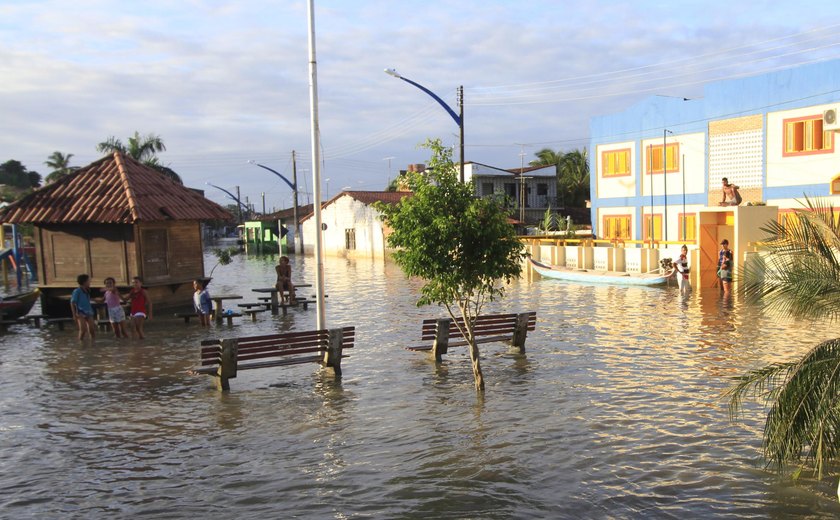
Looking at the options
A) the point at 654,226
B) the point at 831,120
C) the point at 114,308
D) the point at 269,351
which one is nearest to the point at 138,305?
the point at 114,308

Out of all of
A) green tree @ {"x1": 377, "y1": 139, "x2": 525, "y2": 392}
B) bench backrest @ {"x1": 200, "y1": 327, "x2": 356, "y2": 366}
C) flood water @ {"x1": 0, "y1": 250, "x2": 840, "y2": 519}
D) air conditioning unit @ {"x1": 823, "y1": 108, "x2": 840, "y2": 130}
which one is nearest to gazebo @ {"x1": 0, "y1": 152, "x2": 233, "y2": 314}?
flood water @ {"x1": 0, "y1": 250, "x2": 840, "y2": 519}

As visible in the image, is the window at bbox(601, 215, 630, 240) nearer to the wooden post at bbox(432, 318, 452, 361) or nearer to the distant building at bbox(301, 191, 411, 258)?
the distant building at bbox(301, 191, 411, 258)

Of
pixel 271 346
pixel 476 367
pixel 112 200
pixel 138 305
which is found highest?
pixel 112 200

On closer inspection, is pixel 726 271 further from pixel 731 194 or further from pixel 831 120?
pixel 831 120

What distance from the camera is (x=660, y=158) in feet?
121

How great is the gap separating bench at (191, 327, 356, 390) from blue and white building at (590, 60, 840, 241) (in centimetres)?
1990

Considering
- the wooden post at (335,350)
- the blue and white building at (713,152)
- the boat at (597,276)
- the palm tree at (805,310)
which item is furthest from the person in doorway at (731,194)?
the palm tree at (805,310)

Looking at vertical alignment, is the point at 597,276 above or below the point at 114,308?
below

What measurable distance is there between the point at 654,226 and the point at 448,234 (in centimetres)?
2849

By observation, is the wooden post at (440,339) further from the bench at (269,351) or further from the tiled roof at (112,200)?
the tiled roof at (112,200)

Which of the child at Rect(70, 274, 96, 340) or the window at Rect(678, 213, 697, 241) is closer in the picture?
the child at Rect(70, 274, 96, 340)

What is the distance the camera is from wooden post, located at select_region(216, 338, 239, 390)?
1243 cm

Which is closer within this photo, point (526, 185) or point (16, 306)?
point (16, 306)

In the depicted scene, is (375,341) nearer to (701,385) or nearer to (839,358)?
(701,385)
